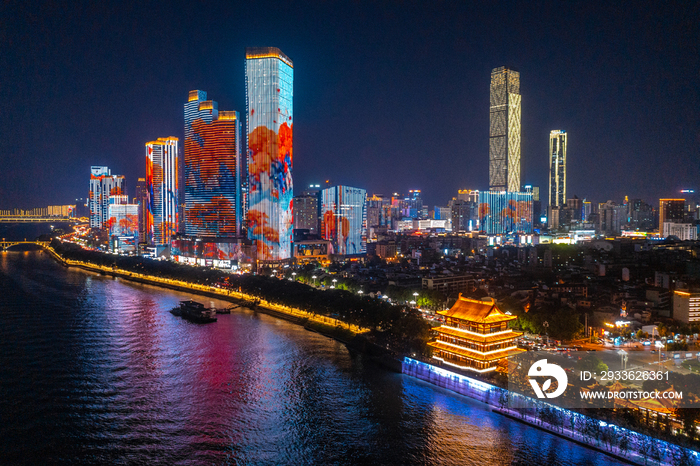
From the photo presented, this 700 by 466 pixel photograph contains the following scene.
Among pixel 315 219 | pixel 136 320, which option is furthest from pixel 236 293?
pixel 315 219

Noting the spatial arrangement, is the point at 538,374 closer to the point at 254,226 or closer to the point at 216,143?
the point at 254,226

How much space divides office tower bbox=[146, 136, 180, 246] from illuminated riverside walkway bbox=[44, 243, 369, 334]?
11.7 metres

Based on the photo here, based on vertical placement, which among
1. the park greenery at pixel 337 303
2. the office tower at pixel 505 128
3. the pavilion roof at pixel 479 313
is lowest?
the park greenery at pixel 337 303

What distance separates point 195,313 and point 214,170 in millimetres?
22130

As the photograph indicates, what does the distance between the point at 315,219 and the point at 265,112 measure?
30040 millimetres

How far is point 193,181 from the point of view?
40.0 meters

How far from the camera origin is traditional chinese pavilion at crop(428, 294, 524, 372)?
1185cm

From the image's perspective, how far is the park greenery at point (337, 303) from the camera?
47.6ft

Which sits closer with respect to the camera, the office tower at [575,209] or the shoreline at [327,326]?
the shoreline at [327,326]

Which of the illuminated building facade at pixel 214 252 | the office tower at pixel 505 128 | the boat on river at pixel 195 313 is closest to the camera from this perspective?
the boat on river at pixel 195 313

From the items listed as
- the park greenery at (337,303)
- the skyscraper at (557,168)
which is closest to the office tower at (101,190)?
the park greenery at (337,303)

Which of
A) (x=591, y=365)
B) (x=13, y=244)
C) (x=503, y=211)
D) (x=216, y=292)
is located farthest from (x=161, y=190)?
(x=591, y=365)

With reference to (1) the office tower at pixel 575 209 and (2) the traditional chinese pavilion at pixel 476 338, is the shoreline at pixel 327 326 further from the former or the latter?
(1) the office tower at pixel 575 209

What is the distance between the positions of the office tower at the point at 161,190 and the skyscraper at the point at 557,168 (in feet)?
173
